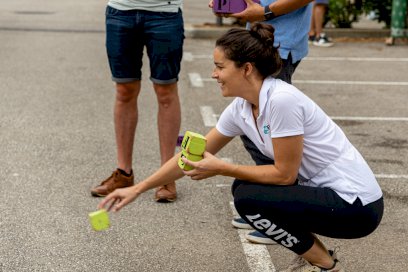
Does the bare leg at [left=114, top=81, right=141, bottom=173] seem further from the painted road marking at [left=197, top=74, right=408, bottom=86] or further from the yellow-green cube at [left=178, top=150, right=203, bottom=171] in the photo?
the painted road marking at [left=197, top=74, right=408, bottom=86]

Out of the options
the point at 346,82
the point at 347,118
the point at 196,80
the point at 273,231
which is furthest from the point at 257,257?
the point at 346,82

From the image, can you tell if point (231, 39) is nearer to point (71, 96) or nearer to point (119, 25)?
point (119, 25)

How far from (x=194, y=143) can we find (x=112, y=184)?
193 centimetres

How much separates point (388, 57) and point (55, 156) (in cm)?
638

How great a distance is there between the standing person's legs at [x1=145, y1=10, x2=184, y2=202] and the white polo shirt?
1415 millimetres

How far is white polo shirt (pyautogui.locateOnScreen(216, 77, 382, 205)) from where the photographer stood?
357cm

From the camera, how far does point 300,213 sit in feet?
12.0

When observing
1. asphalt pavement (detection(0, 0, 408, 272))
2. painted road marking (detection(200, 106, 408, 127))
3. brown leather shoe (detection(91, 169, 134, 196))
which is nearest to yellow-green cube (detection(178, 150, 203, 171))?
asphalt pavement (detection(0, 0, 408, 272))

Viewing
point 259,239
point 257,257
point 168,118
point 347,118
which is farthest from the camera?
point 347,118

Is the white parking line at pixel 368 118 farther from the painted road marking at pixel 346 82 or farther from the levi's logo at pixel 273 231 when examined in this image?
the levi's logo at pixel 273 231

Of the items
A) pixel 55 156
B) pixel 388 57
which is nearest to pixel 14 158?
pixel 55 156

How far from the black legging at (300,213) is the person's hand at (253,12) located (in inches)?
48.8

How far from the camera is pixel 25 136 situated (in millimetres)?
6832

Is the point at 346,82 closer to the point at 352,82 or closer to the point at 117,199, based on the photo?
the point at 352,82
